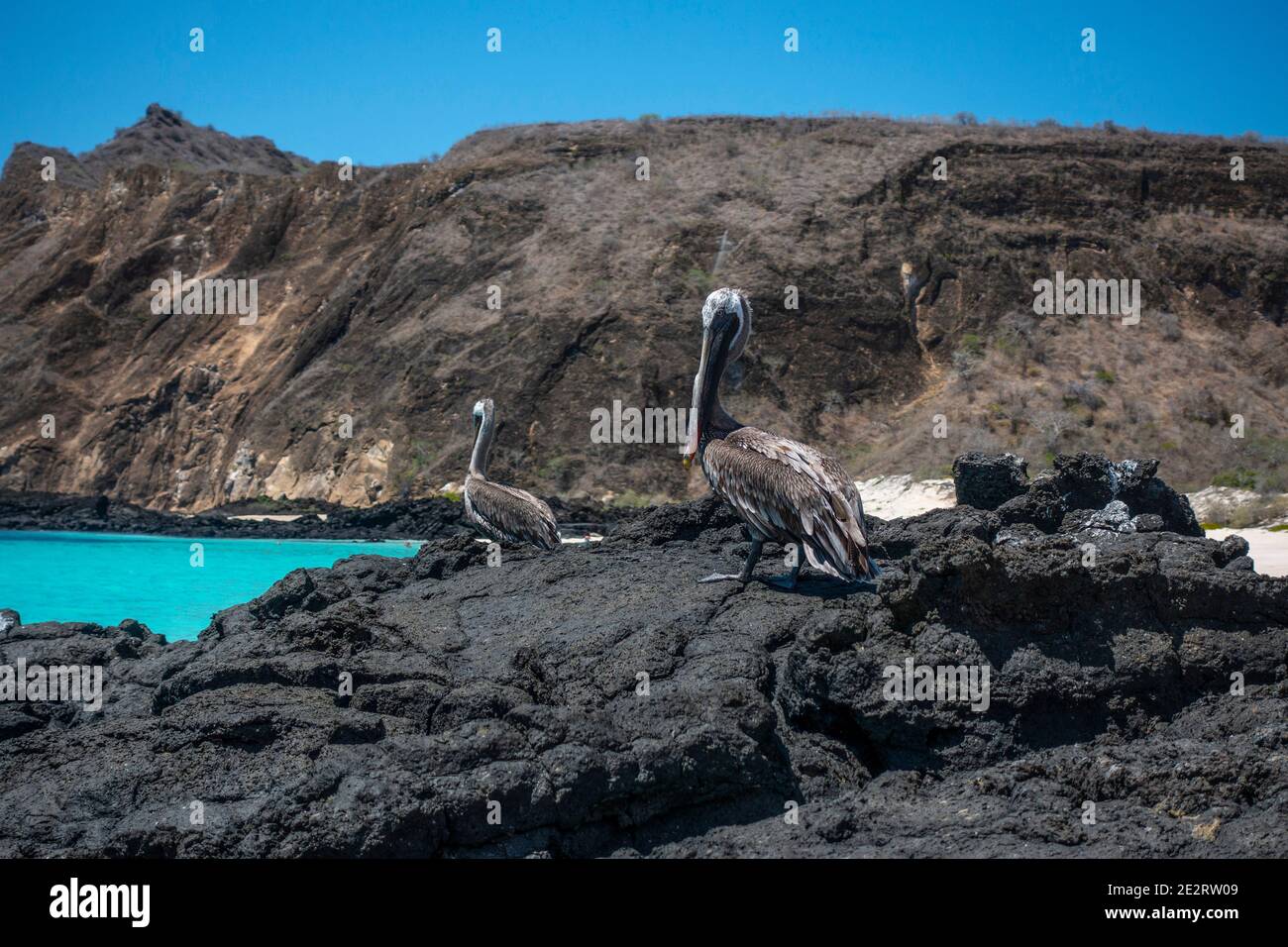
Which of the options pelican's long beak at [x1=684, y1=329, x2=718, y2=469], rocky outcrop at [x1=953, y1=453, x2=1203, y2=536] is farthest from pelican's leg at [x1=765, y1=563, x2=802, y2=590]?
rocky outcrop at [x1=953, y1=453, x2=1203, y2=536]

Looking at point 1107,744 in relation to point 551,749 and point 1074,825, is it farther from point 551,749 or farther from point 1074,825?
point 551,749

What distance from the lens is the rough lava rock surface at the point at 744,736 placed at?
502cm

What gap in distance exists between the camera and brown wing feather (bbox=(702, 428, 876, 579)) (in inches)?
293

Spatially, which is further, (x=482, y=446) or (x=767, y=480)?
(x=482, y=446)

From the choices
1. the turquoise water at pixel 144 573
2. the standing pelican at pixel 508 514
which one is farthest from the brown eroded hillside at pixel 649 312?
the standing pelican at pixel 508 514

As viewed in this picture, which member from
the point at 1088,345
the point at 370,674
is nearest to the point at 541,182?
the point at 1088,345

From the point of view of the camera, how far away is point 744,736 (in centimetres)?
557

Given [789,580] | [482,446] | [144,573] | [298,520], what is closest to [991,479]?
[789,580]

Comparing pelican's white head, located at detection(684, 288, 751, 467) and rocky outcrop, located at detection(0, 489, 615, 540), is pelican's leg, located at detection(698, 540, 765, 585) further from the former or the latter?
rocky outcrop, located at detection(0, 489, 615, 540)

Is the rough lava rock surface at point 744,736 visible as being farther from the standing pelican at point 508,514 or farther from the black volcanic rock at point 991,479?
the standing pelican at point 508,514

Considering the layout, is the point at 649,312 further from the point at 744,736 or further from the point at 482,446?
the point at 744,736

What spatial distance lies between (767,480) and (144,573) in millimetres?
19695

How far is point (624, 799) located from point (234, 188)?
1950 inches

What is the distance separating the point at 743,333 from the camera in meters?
9.20
